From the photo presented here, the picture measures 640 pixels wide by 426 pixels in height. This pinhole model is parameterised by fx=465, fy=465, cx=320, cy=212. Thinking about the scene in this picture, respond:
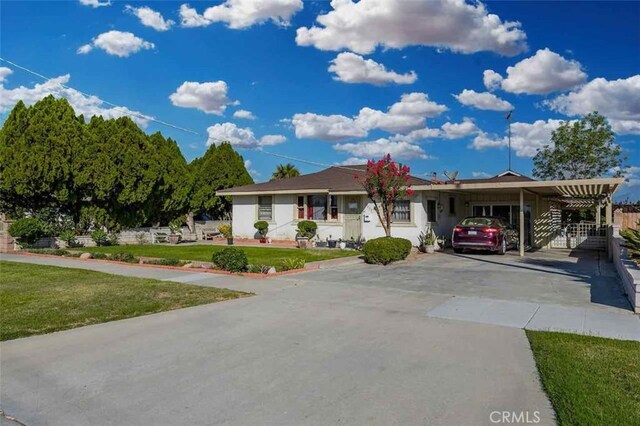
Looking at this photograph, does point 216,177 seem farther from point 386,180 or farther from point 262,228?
point 386,180

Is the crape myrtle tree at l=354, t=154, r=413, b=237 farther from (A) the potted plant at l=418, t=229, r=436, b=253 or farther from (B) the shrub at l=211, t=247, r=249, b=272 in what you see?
(B) the shrub at l=211, t=247, r=249, b=272

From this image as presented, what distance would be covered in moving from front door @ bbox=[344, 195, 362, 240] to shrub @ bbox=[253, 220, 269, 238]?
15.3 ft

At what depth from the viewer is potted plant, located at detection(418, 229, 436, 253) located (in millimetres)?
18875

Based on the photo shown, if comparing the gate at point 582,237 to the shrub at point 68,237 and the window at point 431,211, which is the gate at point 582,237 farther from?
the shrub at point 68,237

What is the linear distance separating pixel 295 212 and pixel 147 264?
10457mm

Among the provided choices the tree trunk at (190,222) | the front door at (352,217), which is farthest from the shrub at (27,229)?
the front door at (352,217)

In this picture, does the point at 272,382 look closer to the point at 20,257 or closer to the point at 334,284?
the point at 334,284

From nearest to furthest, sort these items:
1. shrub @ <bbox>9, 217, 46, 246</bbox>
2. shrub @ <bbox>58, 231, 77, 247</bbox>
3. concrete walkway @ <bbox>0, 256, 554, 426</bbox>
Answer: concrete walkway @ <bbox>0, 256, 554, 426</bbox>
shrub @ <bbox>9, 217, 46, 246</bbox>
shrub @ <bbox>58, 231, 77, 247</bbox>

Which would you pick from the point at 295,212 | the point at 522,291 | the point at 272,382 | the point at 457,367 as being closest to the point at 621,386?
the point at 457,367

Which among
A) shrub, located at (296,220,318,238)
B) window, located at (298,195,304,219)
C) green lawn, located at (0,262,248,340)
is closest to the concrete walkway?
green lawn, located at (0,262,248,340)

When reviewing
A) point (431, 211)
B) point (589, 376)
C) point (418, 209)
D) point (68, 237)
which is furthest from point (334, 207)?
point (589, 376)

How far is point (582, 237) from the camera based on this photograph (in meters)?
21.5

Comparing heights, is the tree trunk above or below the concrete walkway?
above

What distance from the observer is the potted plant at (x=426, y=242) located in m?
18.9
